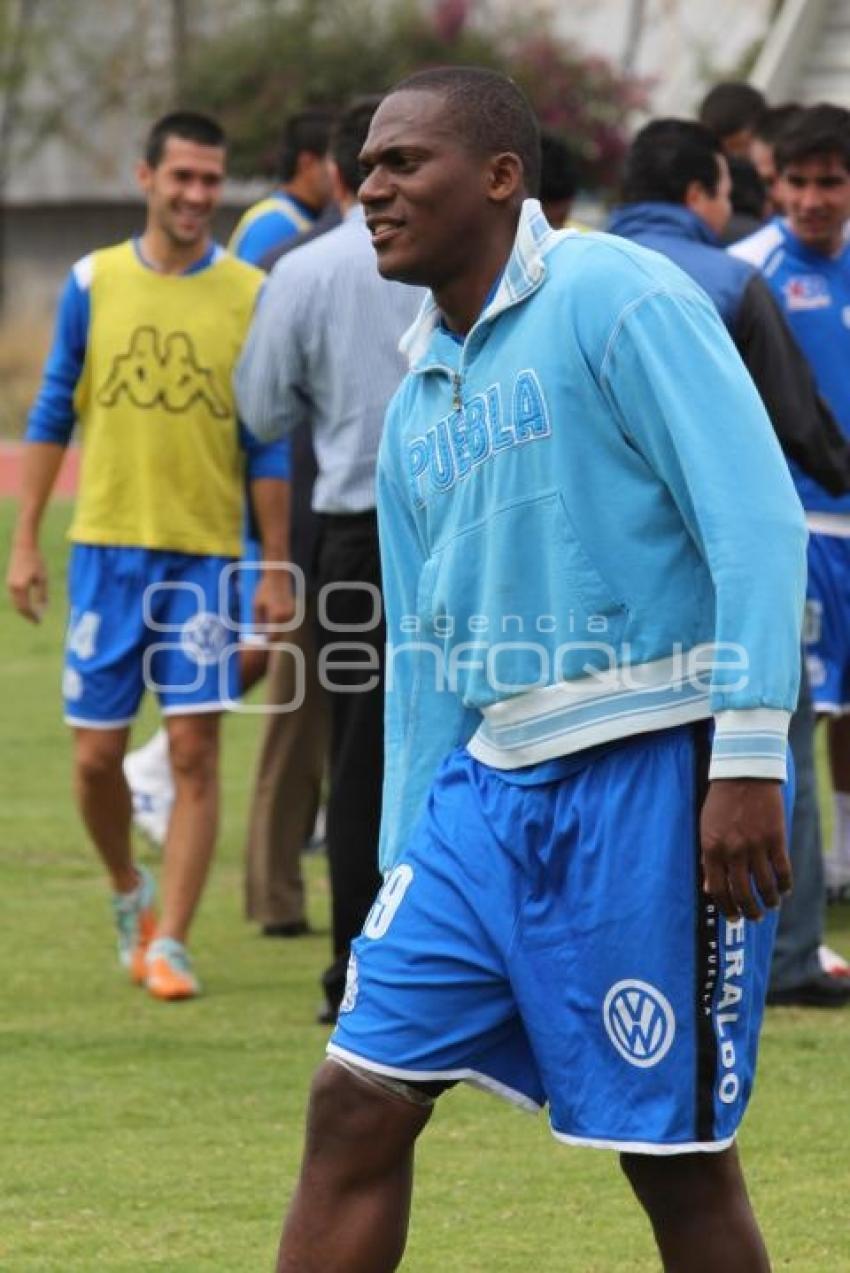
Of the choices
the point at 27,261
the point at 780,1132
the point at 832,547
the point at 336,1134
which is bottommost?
the point at 780,1132

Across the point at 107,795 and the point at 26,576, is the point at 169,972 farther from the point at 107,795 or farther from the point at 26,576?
the point at 26,576

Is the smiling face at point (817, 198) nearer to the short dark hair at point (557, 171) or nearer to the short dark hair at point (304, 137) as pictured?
the short dark hair at point (557, 171)

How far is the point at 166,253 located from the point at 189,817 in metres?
1.66

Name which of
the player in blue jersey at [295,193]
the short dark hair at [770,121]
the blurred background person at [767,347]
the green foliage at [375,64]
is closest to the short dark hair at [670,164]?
the blurred background person at [767,347]

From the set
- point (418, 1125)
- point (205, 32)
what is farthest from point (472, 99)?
point (205, 32)

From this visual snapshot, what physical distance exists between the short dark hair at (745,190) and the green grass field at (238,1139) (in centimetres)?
295

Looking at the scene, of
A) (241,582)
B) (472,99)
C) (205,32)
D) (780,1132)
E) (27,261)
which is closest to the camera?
(472,99)

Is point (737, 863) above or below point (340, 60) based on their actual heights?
below

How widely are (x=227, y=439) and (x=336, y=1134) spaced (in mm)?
4166

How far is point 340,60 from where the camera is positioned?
34.4m

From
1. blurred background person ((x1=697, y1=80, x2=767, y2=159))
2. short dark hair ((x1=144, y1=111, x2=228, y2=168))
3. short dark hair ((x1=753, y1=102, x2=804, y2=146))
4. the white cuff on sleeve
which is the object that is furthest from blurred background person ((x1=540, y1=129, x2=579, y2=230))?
the white cuff on sleeve

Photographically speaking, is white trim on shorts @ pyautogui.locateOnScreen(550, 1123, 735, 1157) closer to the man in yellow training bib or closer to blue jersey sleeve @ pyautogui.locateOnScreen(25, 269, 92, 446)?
the man in yellow training bib

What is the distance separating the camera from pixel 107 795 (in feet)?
26.3

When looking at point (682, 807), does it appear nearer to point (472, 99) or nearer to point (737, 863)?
point (737, 863)
